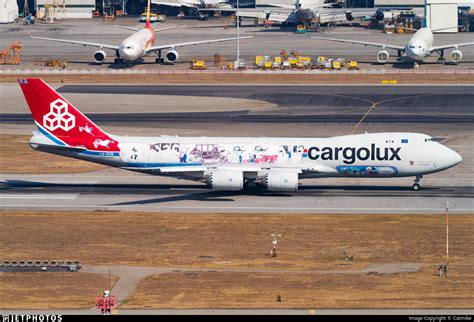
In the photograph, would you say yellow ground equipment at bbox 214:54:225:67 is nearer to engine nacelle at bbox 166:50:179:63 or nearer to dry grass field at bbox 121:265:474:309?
engine nacelle at bbox 166:50:179:63

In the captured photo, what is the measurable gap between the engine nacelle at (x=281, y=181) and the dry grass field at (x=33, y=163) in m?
18.8

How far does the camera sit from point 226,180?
76.5 meters

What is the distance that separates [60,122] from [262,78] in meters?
67.1

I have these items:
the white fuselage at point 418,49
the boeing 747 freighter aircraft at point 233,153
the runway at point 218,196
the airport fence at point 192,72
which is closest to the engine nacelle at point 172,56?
the airport fence at point 192,72

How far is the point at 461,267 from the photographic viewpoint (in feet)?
187

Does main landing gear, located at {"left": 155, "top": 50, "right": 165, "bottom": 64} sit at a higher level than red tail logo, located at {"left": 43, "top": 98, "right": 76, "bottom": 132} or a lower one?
higher

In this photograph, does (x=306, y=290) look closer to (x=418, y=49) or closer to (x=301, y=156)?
(x=301, y=156)

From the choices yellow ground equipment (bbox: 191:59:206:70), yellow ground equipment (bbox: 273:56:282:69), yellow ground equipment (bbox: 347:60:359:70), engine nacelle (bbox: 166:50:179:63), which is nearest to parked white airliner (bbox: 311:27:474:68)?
A: yellow ground equipment (bbox: 347:60:359:70)

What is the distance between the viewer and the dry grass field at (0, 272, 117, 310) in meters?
49.9

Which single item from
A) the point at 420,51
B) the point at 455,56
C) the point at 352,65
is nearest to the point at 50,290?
the point at 352,65

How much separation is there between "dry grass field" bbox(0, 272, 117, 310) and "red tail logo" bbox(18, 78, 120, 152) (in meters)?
22.9

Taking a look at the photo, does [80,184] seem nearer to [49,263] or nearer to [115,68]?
[49,263]

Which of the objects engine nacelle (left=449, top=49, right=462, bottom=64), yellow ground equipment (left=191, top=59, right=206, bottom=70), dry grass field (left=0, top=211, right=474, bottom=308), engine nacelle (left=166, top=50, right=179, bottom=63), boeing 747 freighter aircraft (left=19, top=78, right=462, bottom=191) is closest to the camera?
dry grass field (left=0, top=211, right=474, bottom=308)

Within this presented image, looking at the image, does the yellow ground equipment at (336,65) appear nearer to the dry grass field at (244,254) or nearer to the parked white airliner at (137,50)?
the parked white airliner at (137,50)
